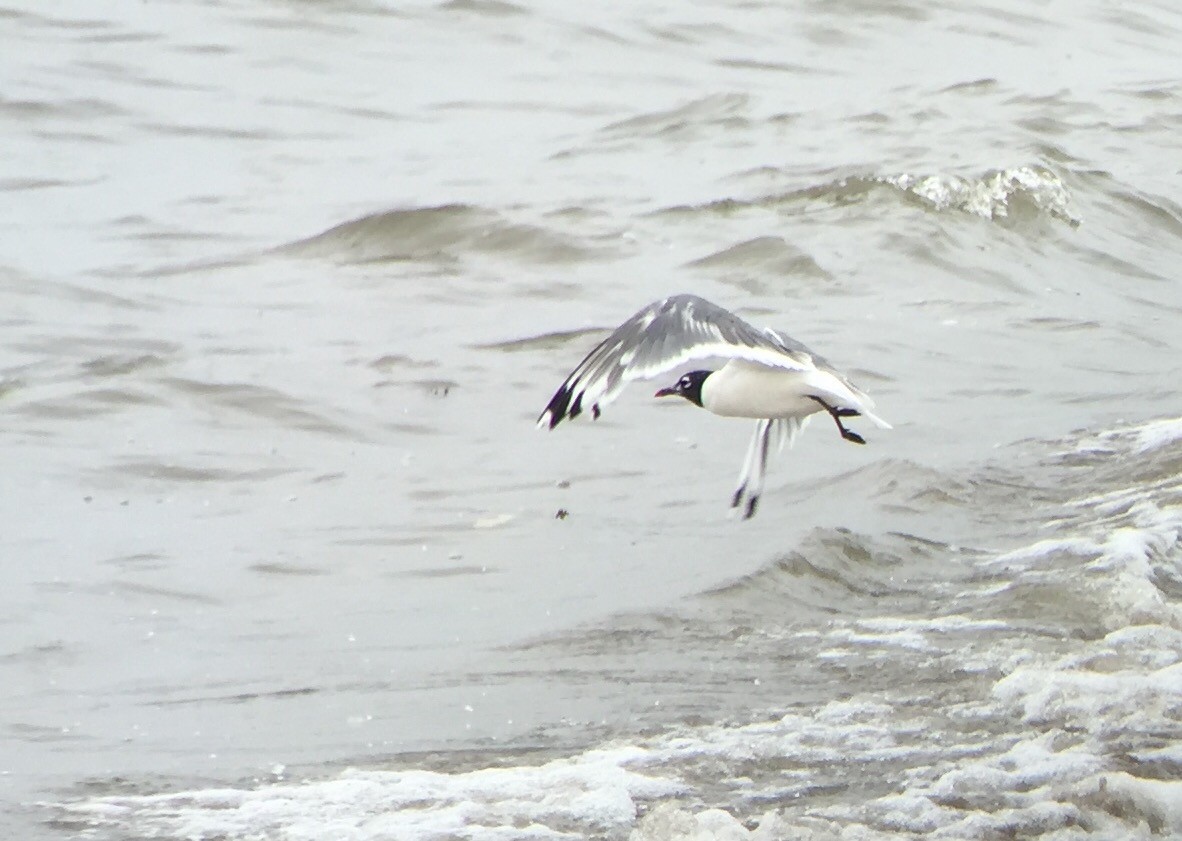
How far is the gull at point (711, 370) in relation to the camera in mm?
4734

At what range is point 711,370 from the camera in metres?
5.56

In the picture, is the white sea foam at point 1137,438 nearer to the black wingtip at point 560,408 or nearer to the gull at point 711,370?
the gull at point 711,370

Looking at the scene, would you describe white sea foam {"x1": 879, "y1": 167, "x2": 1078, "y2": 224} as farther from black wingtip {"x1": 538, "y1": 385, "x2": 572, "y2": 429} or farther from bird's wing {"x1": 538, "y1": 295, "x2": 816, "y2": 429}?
black wingtip {"x1": 538, "y1": 385, "x2": 572, "y2": 429}

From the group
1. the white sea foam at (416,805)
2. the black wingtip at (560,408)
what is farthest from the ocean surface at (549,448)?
the black wingtip at (560,408)

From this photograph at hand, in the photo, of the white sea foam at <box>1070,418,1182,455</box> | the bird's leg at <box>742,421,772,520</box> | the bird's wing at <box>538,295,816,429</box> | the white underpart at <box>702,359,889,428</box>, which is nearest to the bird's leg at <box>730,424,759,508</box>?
the bird's leg at <box>742,421,772,520</box>

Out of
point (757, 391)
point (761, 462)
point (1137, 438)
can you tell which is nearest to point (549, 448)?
point (761, 462)

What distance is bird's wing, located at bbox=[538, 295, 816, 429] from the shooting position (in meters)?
4.69

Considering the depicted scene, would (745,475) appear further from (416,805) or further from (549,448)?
(416,805)

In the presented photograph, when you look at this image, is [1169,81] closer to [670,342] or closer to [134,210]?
[134,210]

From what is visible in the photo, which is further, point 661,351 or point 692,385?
point 692,385

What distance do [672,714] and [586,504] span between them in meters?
1.95

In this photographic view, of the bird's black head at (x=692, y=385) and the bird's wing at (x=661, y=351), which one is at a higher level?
the bird's wing at (x=661, y=351)

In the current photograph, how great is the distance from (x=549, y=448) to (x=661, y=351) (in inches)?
92.0

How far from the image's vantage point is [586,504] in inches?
256
